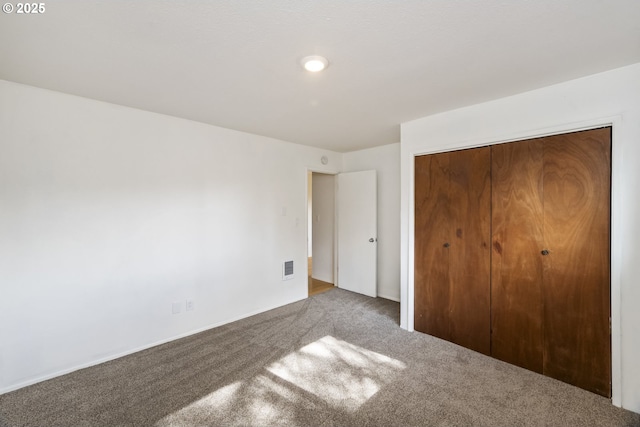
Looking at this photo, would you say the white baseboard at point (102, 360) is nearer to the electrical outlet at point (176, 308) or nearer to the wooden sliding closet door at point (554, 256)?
the electrical outlet at point (176, 308)

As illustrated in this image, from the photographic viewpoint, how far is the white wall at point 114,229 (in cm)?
218

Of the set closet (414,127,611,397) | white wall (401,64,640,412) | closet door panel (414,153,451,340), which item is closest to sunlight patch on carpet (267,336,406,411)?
closet door panel (414,153,451,340)

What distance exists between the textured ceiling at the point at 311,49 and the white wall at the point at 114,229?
367 millimetres

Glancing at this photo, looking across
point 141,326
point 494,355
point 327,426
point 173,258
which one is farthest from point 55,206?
point 494,355

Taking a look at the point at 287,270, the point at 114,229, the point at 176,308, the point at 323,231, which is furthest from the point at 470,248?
the point at 114,229

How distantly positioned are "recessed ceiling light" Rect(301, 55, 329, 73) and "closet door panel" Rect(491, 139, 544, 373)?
68.5 inches

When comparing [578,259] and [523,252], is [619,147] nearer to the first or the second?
[578,259]

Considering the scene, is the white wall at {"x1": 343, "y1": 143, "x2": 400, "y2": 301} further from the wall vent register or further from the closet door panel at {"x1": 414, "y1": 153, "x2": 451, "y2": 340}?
the wall vent register

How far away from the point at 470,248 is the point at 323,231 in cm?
286

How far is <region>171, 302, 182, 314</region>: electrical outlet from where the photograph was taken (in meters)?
2.97

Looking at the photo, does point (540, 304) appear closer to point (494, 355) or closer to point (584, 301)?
point (584, 301)

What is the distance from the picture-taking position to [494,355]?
2584 mm

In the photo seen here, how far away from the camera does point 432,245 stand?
3.00 m

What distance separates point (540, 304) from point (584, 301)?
0.28 m
